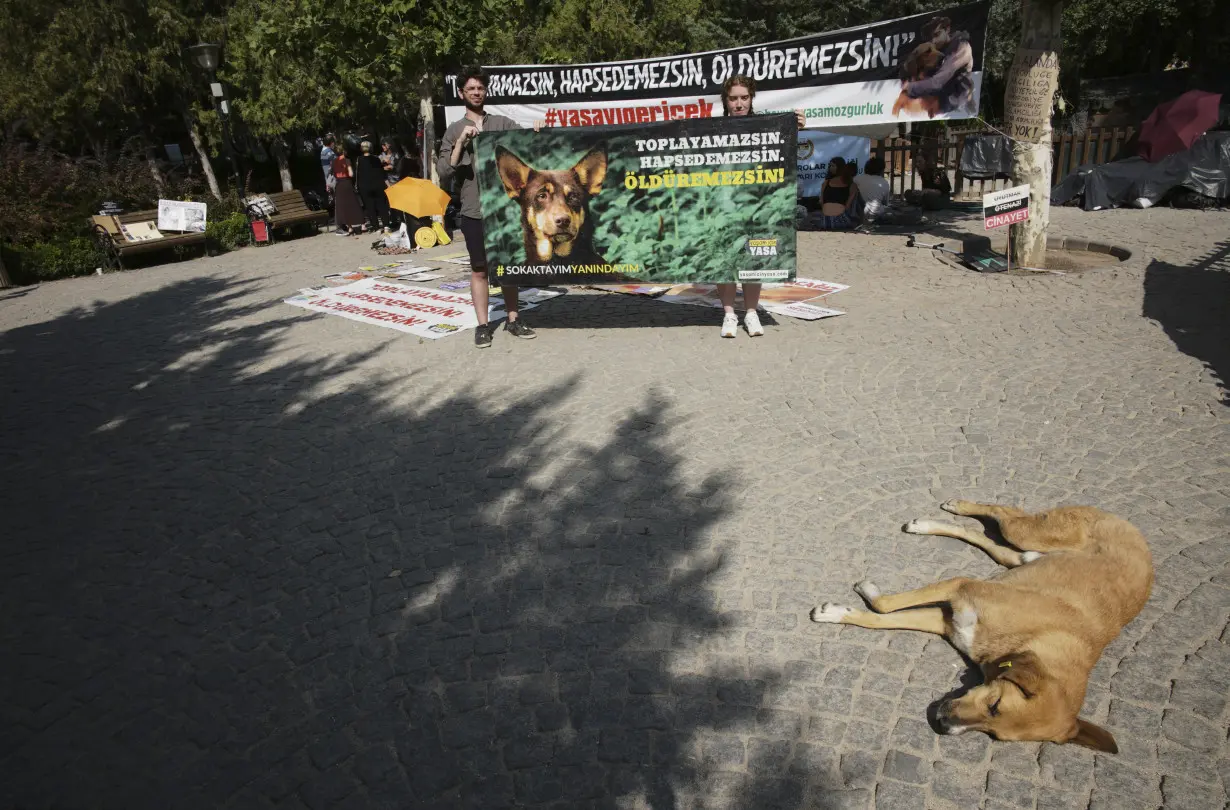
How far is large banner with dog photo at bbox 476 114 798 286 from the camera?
262 inches

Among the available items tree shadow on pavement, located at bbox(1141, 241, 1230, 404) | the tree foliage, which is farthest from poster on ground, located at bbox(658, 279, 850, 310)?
the tree foliage

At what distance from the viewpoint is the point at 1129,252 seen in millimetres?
9398

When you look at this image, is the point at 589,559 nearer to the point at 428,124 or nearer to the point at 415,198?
the point at 415,198

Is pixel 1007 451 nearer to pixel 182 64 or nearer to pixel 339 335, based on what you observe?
pixel 339 335

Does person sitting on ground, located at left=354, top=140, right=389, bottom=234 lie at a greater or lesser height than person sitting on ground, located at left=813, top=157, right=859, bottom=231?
greater

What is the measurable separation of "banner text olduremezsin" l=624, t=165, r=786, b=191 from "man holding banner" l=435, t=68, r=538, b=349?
130 cm

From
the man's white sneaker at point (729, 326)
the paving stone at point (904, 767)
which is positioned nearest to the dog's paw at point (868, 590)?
the paving stone at point (904, 767)

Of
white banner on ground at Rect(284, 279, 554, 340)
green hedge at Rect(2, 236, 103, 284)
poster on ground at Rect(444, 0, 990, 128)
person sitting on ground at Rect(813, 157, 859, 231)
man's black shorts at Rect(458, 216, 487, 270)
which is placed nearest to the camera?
man's black shorts at Rect(458, 216, 487, 270)

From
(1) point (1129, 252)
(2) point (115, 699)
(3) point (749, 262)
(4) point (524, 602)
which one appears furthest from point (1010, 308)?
(2) point (115, 699)

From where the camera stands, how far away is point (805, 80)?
37.0 ft

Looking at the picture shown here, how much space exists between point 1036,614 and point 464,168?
5.86 m

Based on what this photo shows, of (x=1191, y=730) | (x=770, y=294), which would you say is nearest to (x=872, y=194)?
(x=770, y=294)

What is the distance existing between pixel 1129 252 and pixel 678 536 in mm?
8555

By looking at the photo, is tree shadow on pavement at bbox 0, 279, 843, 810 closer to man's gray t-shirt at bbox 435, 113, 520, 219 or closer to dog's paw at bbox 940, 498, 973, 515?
dog's paw at bbox 940, 498, 973, 515
